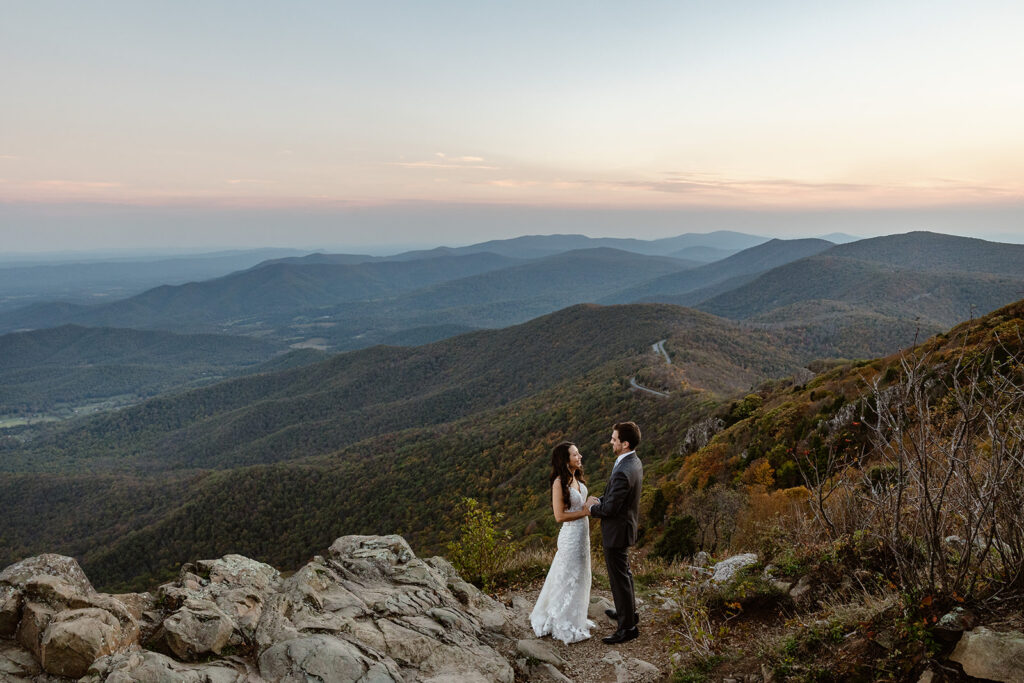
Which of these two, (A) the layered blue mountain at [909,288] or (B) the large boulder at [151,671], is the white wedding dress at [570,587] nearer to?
(B) the large boulder at [151,671]

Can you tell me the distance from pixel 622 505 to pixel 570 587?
4.75ft

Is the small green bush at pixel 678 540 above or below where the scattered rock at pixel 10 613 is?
below

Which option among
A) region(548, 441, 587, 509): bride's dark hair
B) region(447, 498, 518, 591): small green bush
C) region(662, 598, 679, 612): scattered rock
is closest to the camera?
region(548, 441, 587, 509): bride's dark hair

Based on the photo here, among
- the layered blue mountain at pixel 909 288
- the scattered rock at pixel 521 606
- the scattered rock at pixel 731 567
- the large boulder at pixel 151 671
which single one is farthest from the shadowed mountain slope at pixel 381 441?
the layered blue mountain at pixel 909 288

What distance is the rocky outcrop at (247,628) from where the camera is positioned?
15.2ft

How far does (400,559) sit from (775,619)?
543 cm

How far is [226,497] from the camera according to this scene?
56.5 meters

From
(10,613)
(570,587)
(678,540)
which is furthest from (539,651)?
(678,540)

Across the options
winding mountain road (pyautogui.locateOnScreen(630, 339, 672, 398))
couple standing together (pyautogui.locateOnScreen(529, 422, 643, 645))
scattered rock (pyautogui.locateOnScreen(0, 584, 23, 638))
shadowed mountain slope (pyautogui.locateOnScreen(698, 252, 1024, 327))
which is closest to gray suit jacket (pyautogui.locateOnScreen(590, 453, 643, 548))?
couple standing together (pyautogui.locateOnScreen(529, 422, 643, 645))

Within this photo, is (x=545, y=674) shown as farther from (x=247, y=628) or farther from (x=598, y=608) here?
(x=247, y=628)

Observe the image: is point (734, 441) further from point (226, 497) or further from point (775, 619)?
point (226, 497)

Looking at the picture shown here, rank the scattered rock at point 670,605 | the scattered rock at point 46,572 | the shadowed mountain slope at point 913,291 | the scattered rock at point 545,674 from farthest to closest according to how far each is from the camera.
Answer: the shadowed mountain slope at point 913,291 < the scattered rock at point 670,605 < the scattered rock at point 545,674 < the scattered rock at point 46,572

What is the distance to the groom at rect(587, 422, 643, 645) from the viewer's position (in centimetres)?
605

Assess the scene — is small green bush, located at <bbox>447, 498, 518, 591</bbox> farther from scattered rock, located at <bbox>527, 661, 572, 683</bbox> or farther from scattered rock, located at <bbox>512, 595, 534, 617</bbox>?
scattered rock, located at <bbox>527, 661, 572, 683</bbox>
